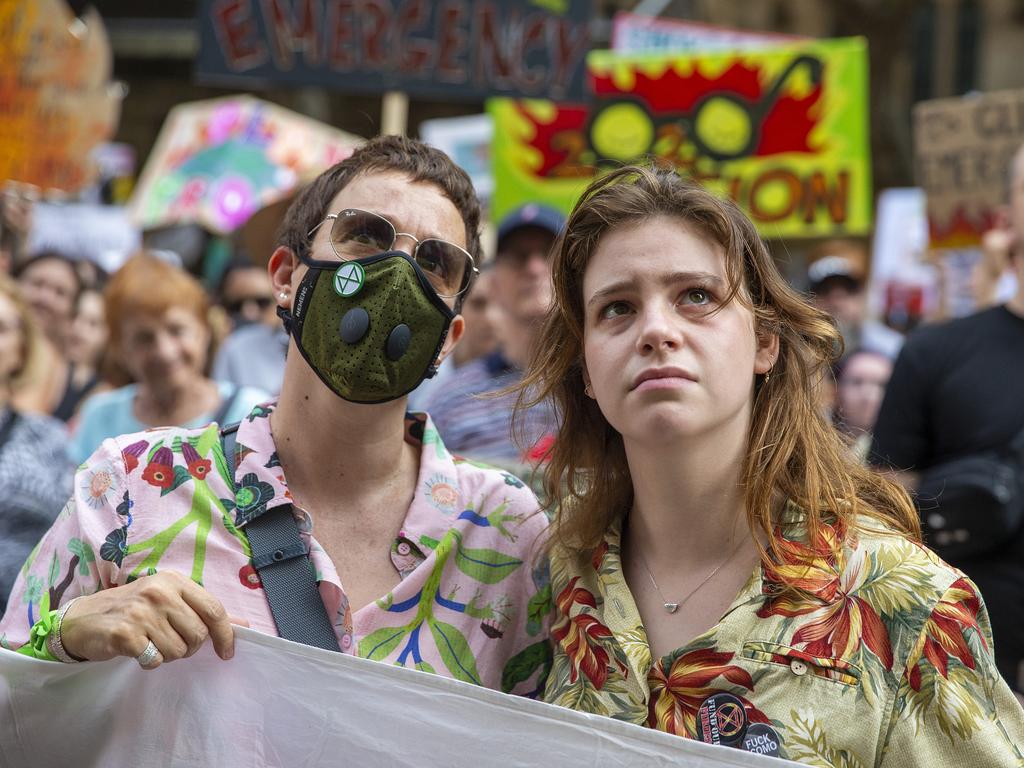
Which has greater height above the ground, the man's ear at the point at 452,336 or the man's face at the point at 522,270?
the man's ear at the point at 452,336

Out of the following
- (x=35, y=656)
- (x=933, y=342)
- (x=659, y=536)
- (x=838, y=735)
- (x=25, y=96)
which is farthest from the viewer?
(x=25, y=96)

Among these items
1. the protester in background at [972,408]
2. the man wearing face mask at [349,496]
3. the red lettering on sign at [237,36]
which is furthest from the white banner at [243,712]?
the red lettering on sign at [237,36]

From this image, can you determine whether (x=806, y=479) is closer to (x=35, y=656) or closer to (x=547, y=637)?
(x=547, y=637)

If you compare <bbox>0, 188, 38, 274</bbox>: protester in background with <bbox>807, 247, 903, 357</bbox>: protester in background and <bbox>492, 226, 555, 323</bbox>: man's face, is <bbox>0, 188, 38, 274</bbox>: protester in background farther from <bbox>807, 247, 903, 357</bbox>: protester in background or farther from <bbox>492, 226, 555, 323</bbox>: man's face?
<bbox>807, 247, 903, 357</bbox>: protester in background

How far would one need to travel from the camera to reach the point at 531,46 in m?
6.34

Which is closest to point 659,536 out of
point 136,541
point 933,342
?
point 136,541

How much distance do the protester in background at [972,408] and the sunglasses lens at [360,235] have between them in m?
1.73

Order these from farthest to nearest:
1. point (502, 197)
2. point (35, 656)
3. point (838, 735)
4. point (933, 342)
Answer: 1. point (502, 197)
2. point (933, 342)
3. point (35, 656)
4. point (838, 735)

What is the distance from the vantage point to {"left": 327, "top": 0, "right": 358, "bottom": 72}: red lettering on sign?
19.7ft

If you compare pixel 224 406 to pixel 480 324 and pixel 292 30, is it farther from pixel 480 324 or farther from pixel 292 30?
pixel 292 30

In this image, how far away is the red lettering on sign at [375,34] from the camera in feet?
19.8

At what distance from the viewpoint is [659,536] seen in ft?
7.92

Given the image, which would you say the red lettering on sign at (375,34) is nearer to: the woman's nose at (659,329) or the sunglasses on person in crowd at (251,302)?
the sunglasses on person in crowd at (251,302)

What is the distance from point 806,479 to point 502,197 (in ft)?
17.5
